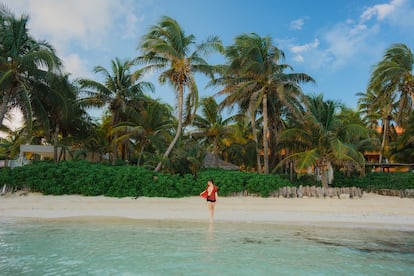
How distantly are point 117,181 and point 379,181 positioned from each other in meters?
15.6

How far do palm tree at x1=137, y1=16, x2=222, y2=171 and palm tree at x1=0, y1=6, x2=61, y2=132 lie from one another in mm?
4824

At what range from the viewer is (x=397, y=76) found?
21453mm

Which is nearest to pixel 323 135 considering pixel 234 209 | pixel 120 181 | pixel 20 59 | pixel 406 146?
pixel 234 209

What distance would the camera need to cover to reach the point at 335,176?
65.3 feet

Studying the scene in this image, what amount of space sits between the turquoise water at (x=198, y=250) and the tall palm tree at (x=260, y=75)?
1008 centimetres

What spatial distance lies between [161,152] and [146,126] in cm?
268

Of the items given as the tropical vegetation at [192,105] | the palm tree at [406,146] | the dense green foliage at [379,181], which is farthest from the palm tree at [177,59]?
the palm tree at [406,146]

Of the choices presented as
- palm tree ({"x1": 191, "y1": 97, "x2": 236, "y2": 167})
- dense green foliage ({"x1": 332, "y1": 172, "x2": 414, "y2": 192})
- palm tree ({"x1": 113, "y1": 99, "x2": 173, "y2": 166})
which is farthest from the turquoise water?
palm tree ({"x1": 191, "y1": 97, "x2": 236, "y2": 167})

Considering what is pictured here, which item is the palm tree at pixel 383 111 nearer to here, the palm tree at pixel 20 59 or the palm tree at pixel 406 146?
the palm tree at pixel 406 146

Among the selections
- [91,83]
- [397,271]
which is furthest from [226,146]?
[397,271]

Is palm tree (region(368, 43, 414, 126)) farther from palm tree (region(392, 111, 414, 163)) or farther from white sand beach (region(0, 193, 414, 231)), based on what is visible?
white sand beach (region(0, 193, 414, 231))

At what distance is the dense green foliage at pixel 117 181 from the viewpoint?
1286 cm

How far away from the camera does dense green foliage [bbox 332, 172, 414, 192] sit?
17688 mm

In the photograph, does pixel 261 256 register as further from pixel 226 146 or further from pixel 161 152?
pixel 226 146
